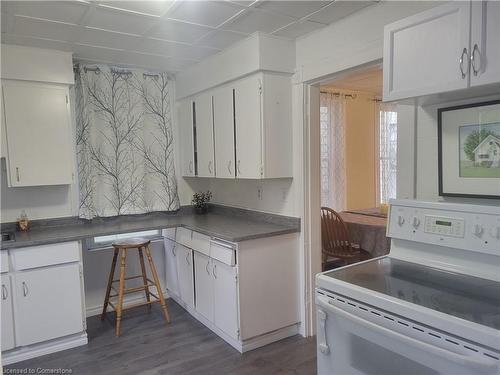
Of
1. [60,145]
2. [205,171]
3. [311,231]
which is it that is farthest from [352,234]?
[60,145]

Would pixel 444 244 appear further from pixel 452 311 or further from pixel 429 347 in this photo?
pixel 429 347

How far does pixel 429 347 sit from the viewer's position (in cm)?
130

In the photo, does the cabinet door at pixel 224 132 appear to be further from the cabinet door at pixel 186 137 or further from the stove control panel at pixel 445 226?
the stove control panel at pixel 445 226

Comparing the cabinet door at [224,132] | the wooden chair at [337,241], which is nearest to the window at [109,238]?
the cabinet door at [224,132]

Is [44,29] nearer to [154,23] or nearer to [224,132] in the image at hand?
[154,23]

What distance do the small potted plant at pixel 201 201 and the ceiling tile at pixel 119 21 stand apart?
1.84 meters

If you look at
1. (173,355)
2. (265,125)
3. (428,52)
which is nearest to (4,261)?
(173,355)

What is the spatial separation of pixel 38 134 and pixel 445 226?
2846 millimetres

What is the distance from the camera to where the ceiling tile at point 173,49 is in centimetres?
281

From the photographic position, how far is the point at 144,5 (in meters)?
2.13

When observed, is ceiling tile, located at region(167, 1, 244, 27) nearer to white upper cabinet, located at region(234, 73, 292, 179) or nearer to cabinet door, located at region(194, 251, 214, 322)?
white upper cabinet, located at region(234, 73, 292, 179)

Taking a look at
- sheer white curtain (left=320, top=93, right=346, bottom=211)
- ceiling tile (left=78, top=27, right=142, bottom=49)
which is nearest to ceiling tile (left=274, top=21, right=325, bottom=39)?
ceiling tile (left=78, top=27, right=142, bottom=49)

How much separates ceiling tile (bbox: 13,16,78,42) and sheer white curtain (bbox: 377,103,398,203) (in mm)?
4224

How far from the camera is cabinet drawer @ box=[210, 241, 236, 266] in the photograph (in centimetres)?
267
